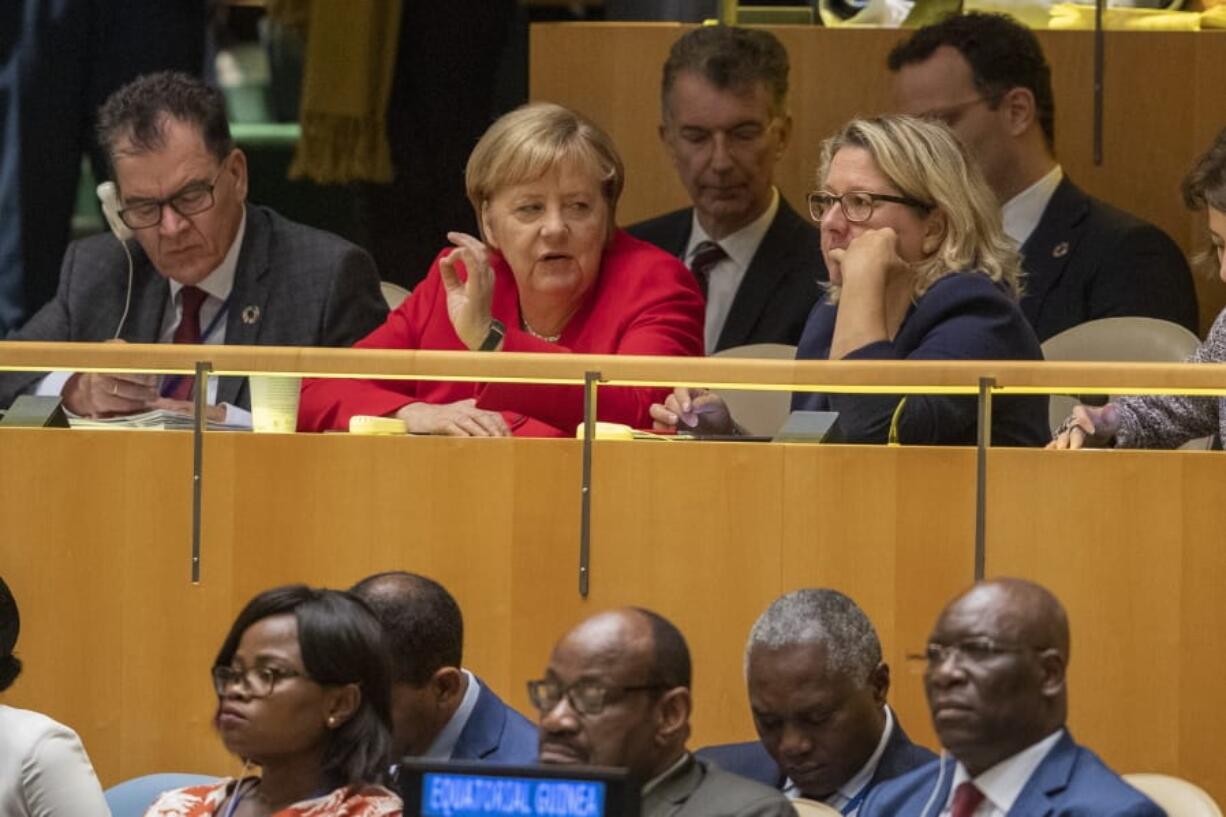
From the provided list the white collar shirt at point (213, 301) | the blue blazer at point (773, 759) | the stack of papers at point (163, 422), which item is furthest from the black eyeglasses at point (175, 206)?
the blue blazer at point (773, 759)

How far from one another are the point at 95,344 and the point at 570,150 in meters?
0.97

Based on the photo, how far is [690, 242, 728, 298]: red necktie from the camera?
20.2 feet

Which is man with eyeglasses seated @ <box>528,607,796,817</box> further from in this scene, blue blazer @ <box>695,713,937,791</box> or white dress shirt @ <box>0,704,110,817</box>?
white dress shirt @ <box>0,704,110,817</box>

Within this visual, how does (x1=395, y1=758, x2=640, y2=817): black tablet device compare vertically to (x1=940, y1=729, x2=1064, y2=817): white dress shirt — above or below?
above

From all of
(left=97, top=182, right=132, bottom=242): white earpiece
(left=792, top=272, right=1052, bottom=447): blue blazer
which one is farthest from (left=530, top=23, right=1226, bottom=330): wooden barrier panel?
(left=792, top=272, right=1052, bottom=447): blue blazer

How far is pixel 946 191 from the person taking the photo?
4770 millimetres

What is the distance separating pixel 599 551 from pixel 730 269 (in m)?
1.55

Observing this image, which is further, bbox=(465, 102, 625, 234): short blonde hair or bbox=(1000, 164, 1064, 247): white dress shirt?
bbox=(1000, 164, 1064, 247): white dress shirt

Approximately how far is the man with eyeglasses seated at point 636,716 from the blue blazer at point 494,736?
0.49 meters

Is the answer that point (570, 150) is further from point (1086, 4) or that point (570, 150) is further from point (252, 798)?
point (1086, 4)

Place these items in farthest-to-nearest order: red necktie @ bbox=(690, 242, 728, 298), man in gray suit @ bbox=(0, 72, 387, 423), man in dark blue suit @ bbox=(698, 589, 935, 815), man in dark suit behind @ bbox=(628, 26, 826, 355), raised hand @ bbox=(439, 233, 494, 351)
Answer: red necktie @ bbox=(690, 242, 728, 298) → man in dark suit behind @ bbox=(628, 26, 826, 355) → man in gray suit @ bbox=(0, 72, 387, 423) → raised hand @ bbox=(439, 233, 494, 351) → man in dark blue suit @ bbox=(698, 589, 935, 815)

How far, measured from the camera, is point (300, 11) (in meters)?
7.95

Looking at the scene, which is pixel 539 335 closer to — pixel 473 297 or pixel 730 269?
pixel 473 297

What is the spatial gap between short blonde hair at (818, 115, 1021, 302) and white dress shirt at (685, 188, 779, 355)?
49.5 inches
